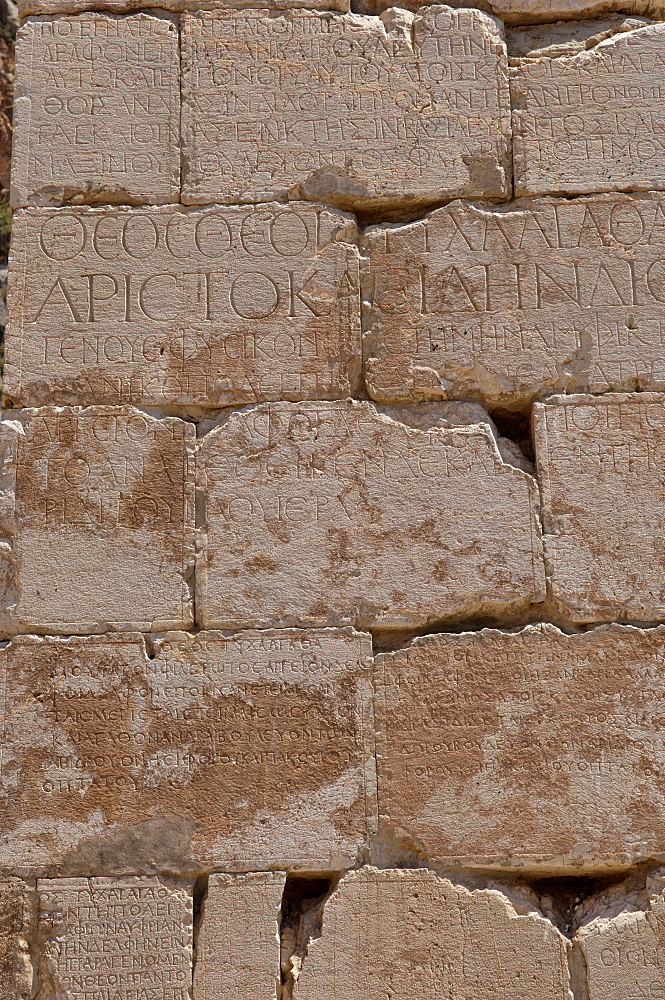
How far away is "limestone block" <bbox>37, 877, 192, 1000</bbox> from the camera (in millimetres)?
2979

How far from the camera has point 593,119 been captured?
11.8 feet

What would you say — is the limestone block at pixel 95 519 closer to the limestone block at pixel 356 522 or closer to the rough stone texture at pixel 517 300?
the limestone block at pixel 356 522

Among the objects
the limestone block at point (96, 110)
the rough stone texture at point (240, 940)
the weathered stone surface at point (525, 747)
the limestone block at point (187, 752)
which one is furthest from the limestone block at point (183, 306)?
the rough stone texture at point (240, 940)

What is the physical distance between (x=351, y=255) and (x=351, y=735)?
1586 millimetres

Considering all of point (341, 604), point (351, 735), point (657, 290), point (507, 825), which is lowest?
point (507, 825)

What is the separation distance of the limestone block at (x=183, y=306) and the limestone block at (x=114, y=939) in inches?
59.4

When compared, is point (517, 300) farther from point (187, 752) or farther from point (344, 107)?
point (187, 752)

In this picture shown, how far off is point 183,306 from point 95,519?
30.2 inches

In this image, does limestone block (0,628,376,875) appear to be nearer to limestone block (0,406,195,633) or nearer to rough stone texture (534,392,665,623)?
limestone block (0,406,195,633)

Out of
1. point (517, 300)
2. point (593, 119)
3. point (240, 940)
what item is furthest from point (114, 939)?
point (593, 119)

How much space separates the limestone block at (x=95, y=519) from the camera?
3221 mm

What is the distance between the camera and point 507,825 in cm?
309

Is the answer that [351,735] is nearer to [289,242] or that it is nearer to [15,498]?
[15,498]

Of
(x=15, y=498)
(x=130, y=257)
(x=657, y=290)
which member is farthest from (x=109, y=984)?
(x=657, y=290)
